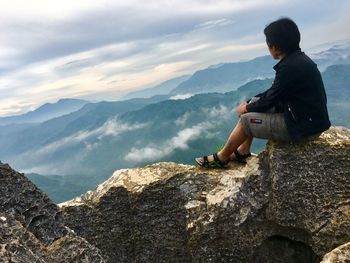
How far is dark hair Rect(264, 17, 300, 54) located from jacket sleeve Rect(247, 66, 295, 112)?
2.07 feet

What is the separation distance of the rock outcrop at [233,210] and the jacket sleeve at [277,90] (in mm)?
1150

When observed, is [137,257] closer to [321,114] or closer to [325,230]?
[325,230]

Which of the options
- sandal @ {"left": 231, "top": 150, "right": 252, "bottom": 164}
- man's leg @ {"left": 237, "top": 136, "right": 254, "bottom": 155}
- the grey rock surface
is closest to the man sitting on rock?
man's leg @ {"left": 237, "top": 136, "right": 254, "bottom": 155}

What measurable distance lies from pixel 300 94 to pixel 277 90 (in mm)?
580

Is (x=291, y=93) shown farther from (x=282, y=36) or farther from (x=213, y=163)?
(x=213, y=163)

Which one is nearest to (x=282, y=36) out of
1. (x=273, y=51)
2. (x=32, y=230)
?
(x=273, y=51)

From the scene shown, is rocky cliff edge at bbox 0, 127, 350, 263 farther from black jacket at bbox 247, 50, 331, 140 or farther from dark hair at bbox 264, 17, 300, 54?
dark hair at bbox 264, 17, 300, 54

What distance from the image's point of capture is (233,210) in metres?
10.4

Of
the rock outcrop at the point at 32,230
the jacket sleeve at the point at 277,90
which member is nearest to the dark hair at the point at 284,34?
the jacket sleeve at the point at 277,90

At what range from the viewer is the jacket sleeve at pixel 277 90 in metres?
9.63

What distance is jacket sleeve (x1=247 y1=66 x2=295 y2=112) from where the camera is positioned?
31.6 ft

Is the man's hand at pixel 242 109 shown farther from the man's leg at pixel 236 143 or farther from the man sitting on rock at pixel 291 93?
the man sitting on rock at pixel 291 93

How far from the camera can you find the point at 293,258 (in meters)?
10.5

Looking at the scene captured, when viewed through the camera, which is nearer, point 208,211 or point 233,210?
point 233,210
